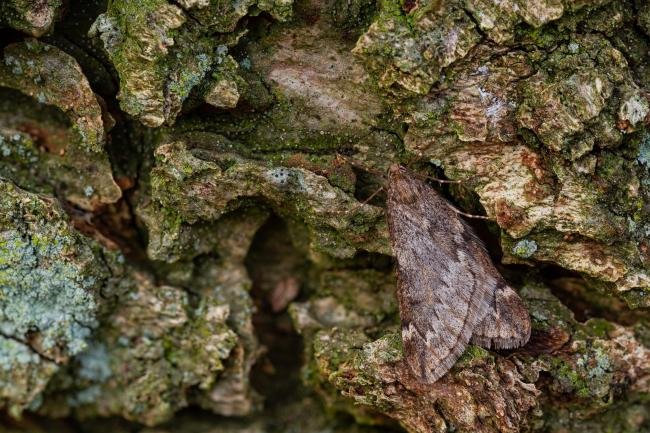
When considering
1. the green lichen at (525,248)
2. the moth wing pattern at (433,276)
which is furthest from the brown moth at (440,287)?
the green lichen at (525,248)

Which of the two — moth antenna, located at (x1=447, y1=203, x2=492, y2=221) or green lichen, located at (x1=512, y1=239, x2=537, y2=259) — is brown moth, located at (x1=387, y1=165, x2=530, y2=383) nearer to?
moth antenna, located at (x1=447, y1=203, x2=492, y2=221)

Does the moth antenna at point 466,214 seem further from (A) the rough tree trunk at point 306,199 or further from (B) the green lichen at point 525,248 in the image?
(B) the green lichen at point 525,248

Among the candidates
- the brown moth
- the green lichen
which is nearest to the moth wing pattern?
the brown moth

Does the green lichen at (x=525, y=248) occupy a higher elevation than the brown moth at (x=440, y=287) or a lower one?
higher

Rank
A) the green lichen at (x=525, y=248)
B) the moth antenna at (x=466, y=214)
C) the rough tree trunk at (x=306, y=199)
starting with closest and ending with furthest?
the rough tree trunk at (x=306, y=199)
the green lichen at (x=525, y=248)
the moth antenna at (x=466, y=214)

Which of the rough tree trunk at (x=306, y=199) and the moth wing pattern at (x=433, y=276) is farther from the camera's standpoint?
the moth wing pattern at (x=433, y=276)

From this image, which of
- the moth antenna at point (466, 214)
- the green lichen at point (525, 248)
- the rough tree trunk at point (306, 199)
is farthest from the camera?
the moth antenna at point (466, 214)

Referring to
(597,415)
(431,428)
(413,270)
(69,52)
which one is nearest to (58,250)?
(69,52)

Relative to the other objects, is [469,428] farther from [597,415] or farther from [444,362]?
[597,415]
